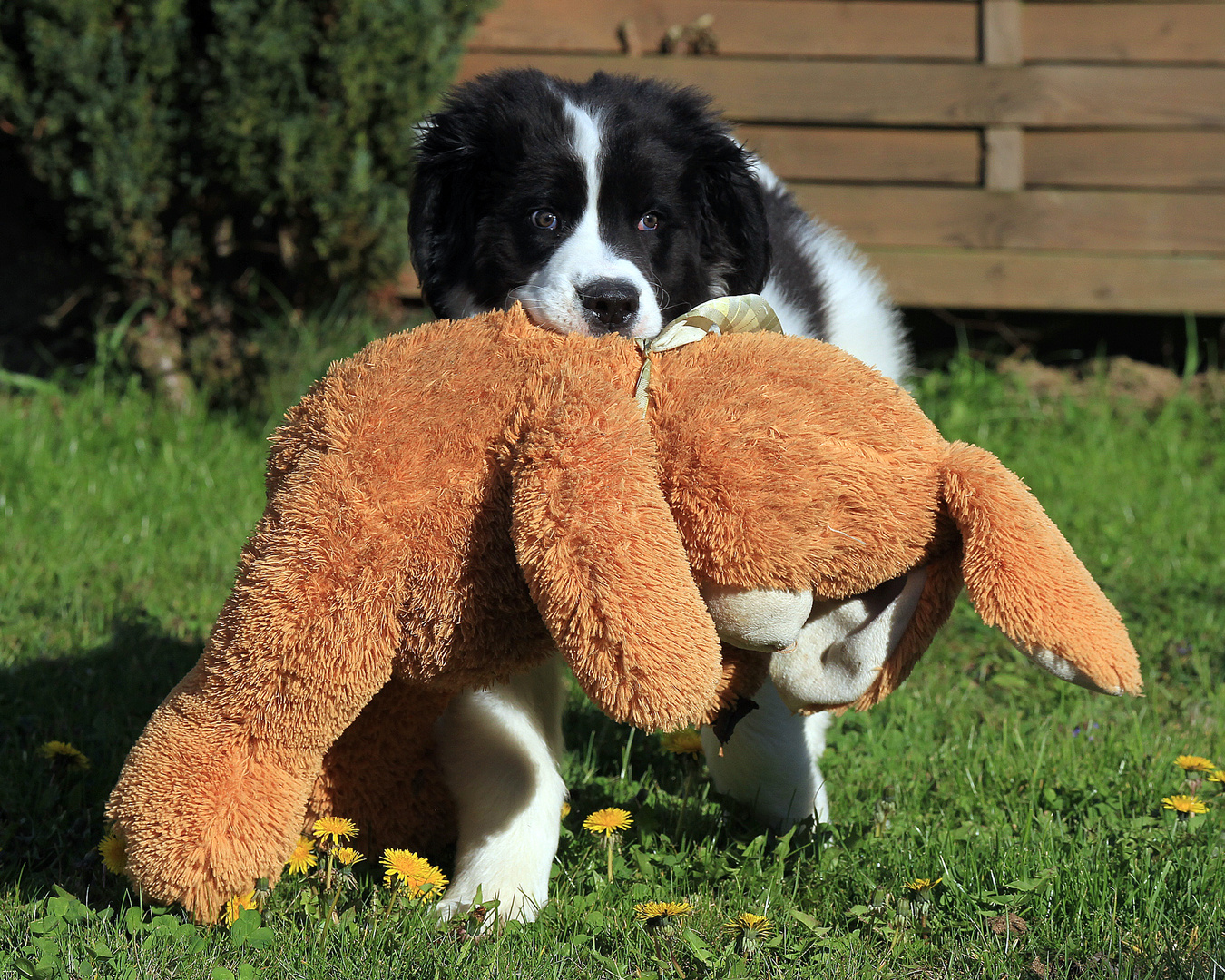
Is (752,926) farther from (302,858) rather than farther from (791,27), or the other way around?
(791,27)

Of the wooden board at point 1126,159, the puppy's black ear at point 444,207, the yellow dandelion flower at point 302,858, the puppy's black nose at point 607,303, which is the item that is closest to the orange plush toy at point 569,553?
the yellow dandelion flower at point 302,858

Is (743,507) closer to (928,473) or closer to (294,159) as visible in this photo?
(928,473)

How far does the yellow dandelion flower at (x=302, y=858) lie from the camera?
1.53m

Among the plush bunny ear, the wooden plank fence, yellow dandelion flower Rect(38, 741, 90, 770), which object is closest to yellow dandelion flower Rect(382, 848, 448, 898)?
yellow dandelion flower Rect(38, 741, 90, 770)

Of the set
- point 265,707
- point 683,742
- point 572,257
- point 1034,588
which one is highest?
point 572,257

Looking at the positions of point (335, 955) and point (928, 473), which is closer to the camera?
point (928, 473)

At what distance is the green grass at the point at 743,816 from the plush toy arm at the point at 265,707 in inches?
5.2

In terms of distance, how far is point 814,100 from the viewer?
488 centimetres

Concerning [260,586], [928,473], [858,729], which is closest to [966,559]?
[928,473]

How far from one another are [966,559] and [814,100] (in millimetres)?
4023

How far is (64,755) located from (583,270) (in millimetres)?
1137

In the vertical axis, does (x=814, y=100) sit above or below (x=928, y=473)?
above

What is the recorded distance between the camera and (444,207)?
7.41 feet

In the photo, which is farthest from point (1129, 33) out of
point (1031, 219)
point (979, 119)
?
point (1031, 219)
